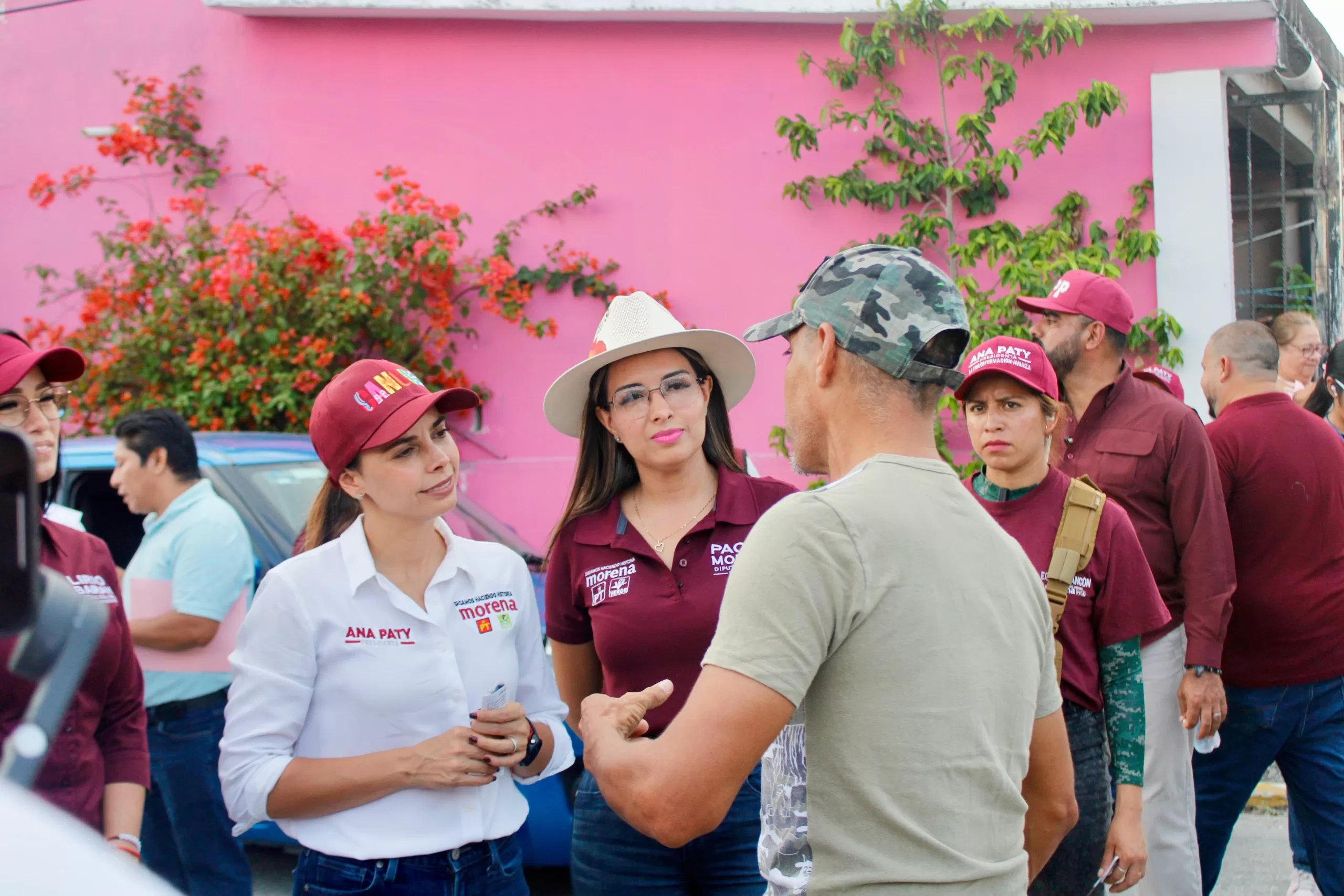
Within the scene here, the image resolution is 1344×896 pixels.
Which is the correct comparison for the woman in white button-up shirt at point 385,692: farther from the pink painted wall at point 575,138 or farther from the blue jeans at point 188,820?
the pink painted wall at point 575,138

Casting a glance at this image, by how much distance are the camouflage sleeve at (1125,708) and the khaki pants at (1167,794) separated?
438mm

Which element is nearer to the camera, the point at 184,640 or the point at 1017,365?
the point at 1017,365

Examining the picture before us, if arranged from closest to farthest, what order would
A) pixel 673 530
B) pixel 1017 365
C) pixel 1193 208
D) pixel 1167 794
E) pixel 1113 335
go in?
1. pixel 673 530
2. pixel 1017 365
3. pixel 1167 794
4. pixel 1113 335
5. pixel 1193 208

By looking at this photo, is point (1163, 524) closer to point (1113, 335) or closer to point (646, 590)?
point (1113, 335)

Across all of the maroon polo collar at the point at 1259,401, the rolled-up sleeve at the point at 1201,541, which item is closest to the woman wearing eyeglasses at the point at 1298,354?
the maroon polo collar at the point at 1259,401

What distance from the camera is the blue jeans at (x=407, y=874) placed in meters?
2.39

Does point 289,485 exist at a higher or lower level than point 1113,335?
lower

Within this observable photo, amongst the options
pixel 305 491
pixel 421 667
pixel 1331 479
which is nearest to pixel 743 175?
pixel 305 491

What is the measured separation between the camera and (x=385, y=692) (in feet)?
8.05

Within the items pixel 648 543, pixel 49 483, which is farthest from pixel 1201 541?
pixel 49 483

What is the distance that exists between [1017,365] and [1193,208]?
15.0ft

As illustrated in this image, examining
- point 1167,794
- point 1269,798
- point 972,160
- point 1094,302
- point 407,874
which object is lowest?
point 1269,798

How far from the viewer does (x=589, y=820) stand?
107 inches

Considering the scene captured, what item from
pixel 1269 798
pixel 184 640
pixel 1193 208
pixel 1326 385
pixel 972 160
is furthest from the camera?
pixel 972 160
